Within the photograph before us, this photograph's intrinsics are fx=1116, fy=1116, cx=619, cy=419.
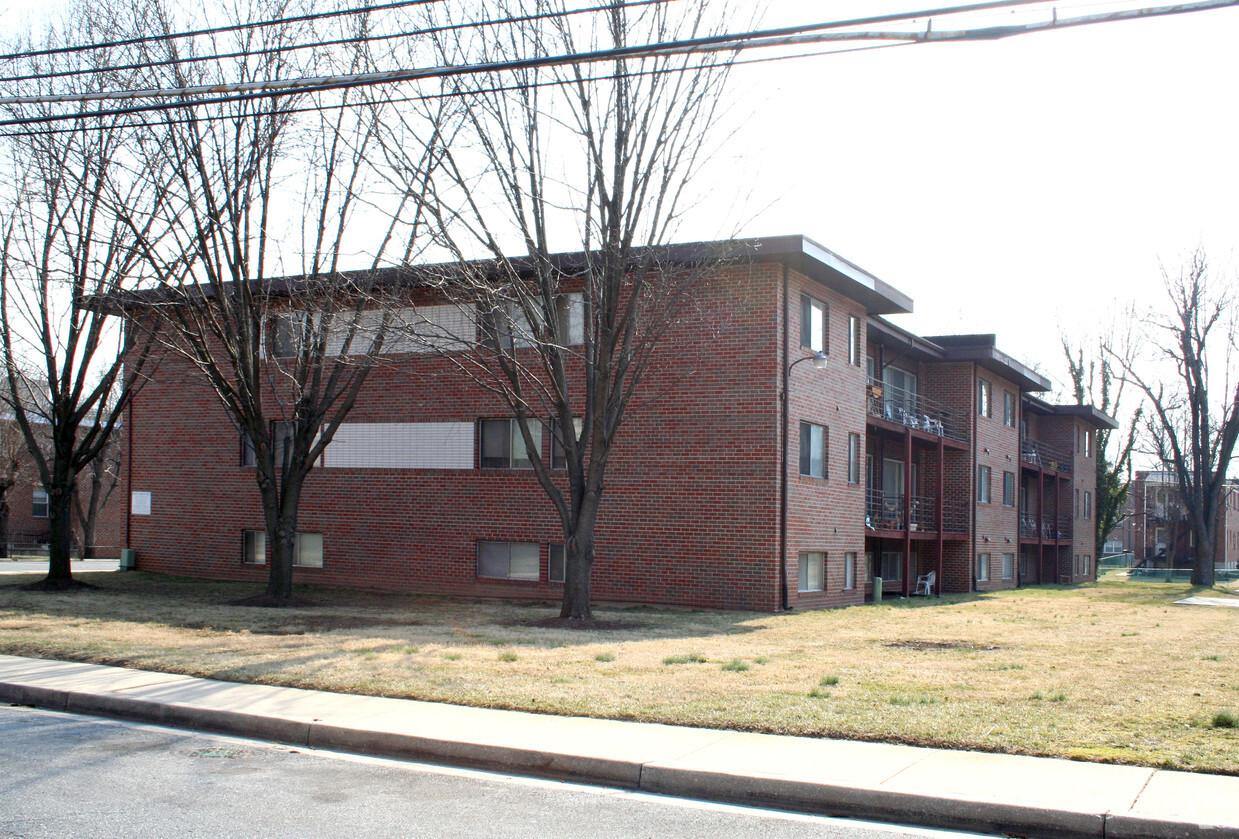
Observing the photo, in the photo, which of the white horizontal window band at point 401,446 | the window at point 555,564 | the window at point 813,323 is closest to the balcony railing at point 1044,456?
the window at point 813,323

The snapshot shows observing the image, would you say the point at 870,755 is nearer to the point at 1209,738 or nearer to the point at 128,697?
the point at 1209,738

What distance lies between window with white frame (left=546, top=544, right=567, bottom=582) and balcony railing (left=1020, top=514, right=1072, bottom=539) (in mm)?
23300

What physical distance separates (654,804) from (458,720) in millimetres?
2574

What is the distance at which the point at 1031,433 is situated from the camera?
4606cm

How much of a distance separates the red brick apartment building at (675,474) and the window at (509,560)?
0.11 ft

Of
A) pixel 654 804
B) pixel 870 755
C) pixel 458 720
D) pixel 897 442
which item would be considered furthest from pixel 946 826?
pixel 897 442

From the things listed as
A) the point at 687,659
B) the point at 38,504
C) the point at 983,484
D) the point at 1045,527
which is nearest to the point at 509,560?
the point at 687,659

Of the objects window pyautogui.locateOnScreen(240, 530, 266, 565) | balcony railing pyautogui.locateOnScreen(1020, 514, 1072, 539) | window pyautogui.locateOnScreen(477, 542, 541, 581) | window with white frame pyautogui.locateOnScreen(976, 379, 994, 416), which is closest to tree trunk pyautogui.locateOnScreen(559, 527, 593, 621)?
window pyautogui.locateOnScreen(477, 542, 541, 581)

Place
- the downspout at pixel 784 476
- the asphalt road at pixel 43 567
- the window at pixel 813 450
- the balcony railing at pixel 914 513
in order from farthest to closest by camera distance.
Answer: the asphalt road at pixel 43 567, the balcony railing at pixel 914 513, the window at pixel 813 450, the downspout at pixel 784 476

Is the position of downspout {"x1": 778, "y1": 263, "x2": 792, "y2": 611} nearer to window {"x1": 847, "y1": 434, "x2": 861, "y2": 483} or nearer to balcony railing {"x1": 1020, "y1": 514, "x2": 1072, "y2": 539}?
window {"x1": 847, "y1": 434, "x2": 861, "y2": 483}

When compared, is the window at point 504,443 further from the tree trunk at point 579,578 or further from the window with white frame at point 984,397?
the window with white frame at point 984,397

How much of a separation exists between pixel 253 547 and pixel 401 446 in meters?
4.82

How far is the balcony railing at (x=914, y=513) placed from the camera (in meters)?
27.5

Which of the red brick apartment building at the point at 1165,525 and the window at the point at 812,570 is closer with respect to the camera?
the window at the point at 812,570
